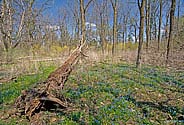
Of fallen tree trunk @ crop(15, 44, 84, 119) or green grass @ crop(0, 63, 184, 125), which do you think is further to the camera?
fallen tree trunk @ crop(15, 44, 84, 119)

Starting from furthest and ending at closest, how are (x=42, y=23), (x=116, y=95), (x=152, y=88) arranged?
(x=42, y=23) → (x=152, y=88) → (x=116, y=95)

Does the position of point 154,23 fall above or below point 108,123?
above

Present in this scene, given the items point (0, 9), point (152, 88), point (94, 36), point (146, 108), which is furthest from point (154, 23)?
point (146, 108)

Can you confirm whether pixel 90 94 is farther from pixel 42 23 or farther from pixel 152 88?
pixel 42 23

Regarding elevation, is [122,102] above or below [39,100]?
below

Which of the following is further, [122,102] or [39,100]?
[122,102]

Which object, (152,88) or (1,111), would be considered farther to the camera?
(152,88)

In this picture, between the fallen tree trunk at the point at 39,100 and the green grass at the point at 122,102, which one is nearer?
the green grass at the point at 122,102

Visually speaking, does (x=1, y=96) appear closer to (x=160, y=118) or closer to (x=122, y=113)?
(x=122, y=113)

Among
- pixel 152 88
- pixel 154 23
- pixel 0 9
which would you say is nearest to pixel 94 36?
pixel 154 23

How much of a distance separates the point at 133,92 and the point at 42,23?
18.0 meters

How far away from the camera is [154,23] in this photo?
36406 mm

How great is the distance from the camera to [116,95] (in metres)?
7.43

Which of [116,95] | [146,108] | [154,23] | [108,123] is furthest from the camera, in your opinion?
[154,23]
